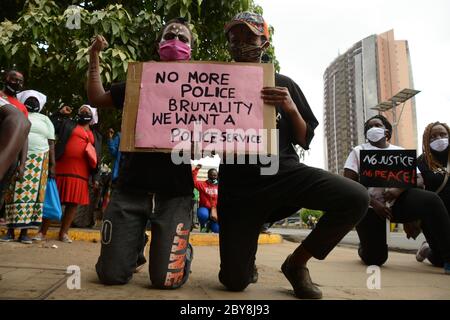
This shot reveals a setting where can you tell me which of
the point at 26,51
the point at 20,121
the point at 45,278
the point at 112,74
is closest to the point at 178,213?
the point at 45,278

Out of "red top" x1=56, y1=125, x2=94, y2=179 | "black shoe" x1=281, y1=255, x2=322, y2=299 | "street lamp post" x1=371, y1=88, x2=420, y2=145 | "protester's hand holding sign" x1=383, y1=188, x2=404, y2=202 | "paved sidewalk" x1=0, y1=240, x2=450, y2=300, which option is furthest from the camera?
"street lamp post" x1=371, y1=88, x2=420, y2=145

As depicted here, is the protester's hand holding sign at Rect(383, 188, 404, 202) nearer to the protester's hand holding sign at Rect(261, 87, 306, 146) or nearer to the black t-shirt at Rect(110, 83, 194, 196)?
the protester's hand holding sign at Rect(261, 87, 306, 146)

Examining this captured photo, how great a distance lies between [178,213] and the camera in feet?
8.00

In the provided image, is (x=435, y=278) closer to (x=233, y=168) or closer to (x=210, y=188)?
(x=233, y=168)

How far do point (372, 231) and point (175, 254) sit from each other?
216cm

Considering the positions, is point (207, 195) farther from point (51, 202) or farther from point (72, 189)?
point (51, 202)

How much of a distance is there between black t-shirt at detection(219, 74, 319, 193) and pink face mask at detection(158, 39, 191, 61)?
1.93 ft

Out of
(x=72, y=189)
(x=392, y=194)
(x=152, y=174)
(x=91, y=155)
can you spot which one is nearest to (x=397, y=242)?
(x=392, y=194)

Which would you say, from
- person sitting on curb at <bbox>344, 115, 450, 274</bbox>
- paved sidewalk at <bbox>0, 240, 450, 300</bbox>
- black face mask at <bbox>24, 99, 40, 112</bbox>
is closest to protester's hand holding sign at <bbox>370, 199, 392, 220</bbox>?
person sitting on curb at <bbox>344, 115, 450, 274</bbox>

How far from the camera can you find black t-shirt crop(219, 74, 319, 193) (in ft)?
7.72

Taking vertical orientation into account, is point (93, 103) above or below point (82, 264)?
above

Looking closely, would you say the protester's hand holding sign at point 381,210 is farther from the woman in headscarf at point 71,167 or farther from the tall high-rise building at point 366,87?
the tall high-rise building at point 366,87

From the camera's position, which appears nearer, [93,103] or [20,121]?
[20,121]

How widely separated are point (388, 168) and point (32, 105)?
358 centimetres
